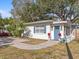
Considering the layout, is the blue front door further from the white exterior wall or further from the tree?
the tree

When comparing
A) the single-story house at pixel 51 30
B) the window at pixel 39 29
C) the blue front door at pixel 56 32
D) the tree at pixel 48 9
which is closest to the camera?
the single-story house at pixel 51 30

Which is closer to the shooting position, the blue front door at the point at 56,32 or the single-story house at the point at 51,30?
the single-story house at the point at 51,30

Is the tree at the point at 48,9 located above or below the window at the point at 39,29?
→ above

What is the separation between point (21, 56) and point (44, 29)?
14797 millimetres

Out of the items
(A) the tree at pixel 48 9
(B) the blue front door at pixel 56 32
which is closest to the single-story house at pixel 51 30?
(B) the blue front door at pixel 56 32

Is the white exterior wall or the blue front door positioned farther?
the white exterior wall

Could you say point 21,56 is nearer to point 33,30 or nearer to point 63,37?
point 63,37

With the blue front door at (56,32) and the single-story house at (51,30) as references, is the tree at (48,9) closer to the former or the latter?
the single-story house at (51,30)

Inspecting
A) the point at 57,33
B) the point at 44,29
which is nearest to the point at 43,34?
the point at 44,29

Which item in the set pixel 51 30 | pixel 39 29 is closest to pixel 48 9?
pixel 39 29

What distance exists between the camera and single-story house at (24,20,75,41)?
26525mm

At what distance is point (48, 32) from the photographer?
92.8 ft

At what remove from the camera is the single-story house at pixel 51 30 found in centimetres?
2652

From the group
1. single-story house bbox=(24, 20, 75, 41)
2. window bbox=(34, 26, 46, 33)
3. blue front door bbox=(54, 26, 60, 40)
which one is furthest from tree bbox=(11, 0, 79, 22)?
blue front door bbox=(54, 26, 60, 40)
